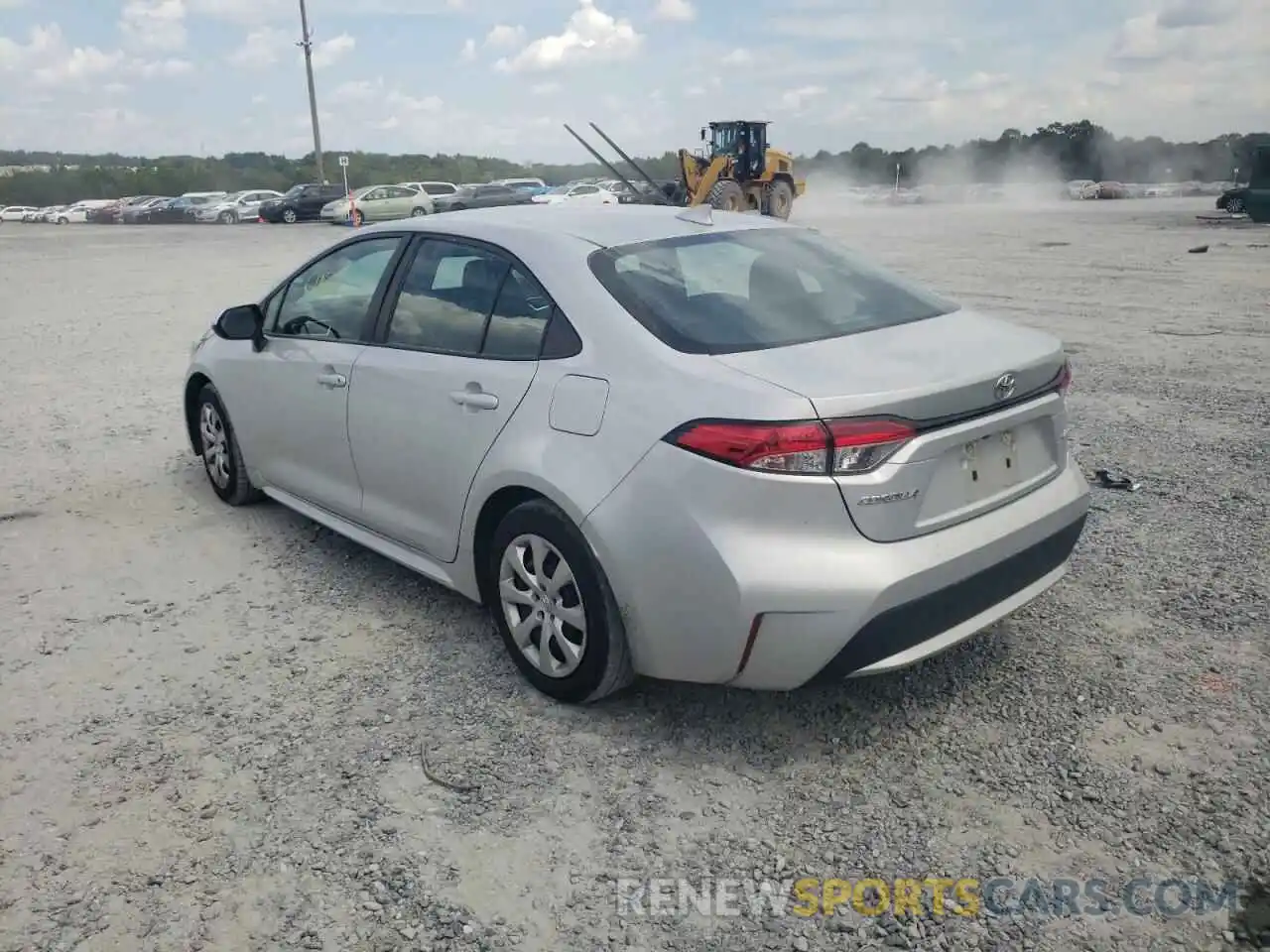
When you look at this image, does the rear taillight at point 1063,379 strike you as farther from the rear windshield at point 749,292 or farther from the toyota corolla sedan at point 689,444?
the rear windshield at point 749,292

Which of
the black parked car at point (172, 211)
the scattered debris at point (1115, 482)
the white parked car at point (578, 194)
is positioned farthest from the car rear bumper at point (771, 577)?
the black parked car at point (172, 211)

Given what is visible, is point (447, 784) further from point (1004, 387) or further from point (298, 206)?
point (298, 206)

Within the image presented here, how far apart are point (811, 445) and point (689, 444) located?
336 millimetres

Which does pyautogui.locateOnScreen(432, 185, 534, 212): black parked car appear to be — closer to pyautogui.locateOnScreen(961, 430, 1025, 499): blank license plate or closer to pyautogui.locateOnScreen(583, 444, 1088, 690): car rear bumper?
pyautogui.locateOnScreen(961, 430, 1025, 499): blank license plate

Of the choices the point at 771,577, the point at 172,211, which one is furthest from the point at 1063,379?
the point at 172,211

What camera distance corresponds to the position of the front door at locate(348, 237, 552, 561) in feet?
11.3

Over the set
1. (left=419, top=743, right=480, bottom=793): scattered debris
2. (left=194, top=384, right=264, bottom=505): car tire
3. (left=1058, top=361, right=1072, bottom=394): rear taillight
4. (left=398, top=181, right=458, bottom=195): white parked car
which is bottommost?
(left=419, top=743, right=480, bottom=793): scattered debris

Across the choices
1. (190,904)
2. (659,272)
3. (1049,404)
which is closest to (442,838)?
(190,904)

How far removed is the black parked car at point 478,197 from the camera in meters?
36.8

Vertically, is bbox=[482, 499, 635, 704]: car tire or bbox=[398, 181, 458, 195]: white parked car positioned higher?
bbox=[398, 181, 458, 195]: white parked car

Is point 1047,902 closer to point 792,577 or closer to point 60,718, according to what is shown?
point 792,577

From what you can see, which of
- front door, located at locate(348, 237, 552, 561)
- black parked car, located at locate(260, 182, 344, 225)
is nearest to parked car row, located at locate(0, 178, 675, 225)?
black parked car, located at locate(260, 182, 344, 225)

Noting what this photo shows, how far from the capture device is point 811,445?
8.87ft

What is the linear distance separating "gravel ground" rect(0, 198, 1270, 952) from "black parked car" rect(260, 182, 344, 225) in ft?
125
